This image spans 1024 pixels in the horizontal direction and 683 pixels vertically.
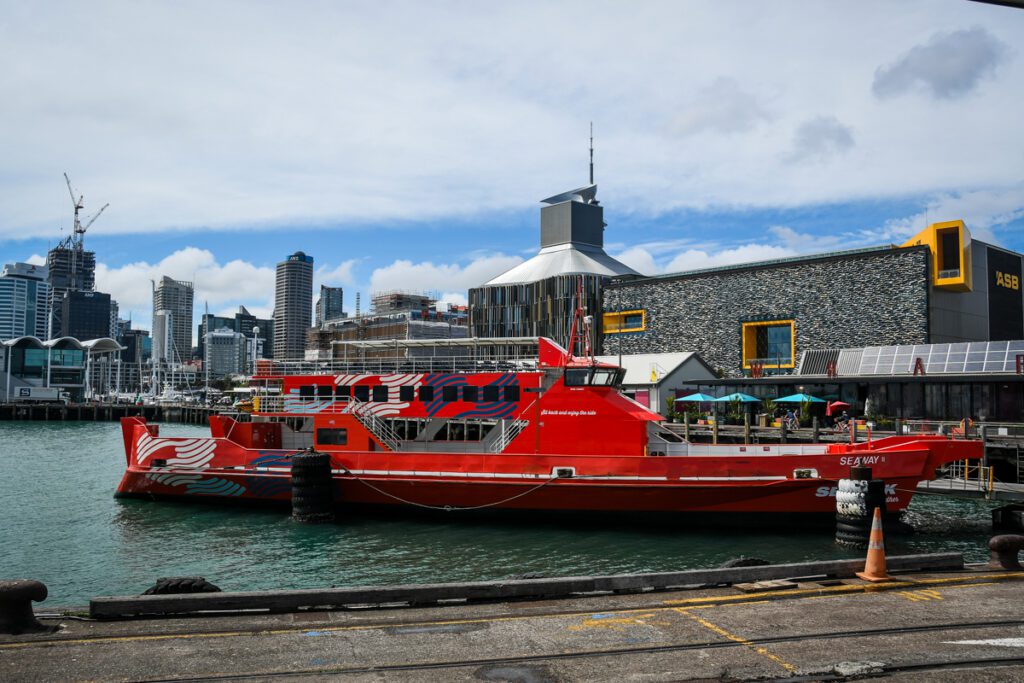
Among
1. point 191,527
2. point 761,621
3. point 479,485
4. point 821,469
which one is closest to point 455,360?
point 479,485

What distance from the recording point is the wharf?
23.4ft

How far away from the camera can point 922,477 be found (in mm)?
18016

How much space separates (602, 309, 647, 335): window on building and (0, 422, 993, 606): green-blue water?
32231mm

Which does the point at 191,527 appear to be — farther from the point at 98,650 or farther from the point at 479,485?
the point at 98,650

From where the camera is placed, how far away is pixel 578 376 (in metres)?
20.1

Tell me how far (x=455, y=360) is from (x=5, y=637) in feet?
50.3

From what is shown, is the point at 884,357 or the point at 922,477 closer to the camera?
the point at 922,477

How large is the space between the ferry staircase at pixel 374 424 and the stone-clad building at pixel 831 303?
27.4 metres

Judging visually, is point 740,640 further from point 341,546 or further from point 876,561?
point 341,546

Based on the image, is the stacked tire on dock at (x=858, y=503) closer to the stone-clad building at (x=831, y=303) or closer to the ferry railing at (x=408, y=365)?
the ferry railing at (x=408, y=365)

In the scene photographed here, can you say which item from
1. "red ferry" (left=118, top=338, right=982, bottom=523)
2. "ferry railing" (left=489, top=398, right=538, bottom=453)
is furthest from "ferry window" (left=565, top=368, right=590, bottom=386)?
"ferry railing" (left=489, top=398, right=538, bottom=453)

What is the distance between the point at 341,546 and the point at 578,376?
745cm

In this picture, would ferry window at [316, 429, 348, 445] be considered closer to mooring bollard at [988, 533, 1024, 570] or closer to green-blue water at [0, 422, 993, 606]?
green-blue water at [0, 422, 993, 606]

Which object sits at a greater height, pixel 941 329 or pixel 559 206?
pixel 559 206
